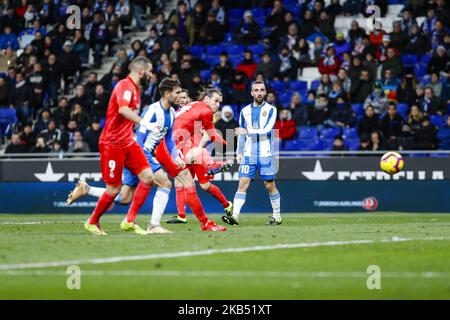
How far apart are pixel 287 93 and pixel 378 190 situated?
15.1 feet

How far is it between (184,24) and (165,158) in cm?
Result: 1476

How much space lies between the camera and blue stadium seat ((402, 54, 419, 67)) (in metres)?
26.5

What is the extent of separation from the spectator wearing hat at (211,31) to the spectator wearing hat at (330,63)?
381 cm

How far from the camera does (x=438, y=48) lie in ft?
84.6

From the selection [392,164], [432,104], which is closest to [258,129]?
[392,164]

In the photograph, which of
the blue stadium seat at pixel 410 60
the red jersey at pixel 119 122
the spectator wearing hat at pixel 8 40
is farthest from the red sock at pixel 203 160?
the spectator wearing hat at pixel 8 40

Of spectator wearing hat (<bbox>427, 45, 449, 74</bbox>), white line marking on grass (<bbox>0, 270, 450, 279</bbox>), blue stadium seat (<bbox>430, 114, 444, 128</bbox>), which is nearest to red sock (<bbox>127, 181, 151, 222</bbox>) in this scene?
white line marking on grass (<bbox>0, 270, 450, 279</bbox>)

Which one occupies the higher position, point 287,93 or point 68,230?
point 287,93

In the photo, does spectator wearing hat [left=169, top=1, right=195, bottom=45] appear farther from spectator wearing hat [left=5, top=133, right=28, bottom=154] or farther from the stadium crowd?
spectator wearing hat [left=5, top=133, right=28, bottom=154]

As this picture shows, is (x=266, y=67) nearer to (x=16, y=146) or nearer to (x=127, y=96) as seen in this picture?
(x=16, y=146)

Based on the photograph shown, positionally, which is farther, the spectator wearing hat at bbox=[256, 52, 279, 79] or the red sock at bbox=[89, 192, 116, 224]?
the spectator wearing hat at bbox=[256, 52, 279, 79]

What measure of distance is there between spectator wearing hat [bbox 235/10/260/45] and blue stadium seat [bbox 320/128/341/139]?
4.55 m
